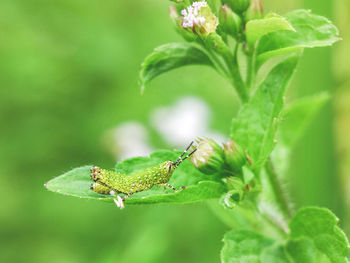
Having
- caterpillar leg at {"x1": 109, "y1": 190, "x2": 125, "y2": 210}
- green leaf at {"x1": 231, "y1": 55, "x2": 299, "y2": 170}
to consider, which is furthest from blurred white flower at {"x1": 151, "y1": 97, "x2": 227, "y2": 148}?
A: caterpillar leg at {"x1": 109, "y1": 190, "x2": 125, "y2": 210}

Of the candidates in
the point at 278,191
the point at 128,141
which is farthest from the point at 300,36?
the point at 128,141

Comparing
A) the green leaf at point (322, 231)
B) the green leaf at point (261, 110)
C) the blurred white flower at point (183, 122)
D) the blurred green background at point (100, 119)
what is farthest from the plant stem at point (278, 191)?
the blurred white flower at point (183, 122)

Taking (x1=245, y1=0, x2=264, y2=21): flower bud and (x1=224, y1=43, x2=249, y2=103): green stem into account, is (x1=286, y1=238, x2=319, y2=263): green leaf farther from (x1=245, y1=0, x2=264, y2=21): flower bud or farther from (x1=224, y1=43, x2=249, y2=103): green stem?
(x1=245, y1=0, x2=264, y2=21): flower bud

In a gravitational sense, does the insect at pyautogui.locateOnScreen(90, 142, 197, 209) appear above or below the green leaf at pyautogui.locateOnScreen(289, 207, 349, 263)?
above

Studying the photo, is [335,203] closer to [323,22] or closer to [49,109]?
[323,22]

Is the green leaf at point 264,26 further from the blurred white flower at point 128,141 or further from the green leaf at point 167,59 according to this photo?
the blurred white flower at point 128,141

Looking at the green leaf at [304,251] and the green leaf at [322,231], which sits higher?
the green leaf at [322,231]
